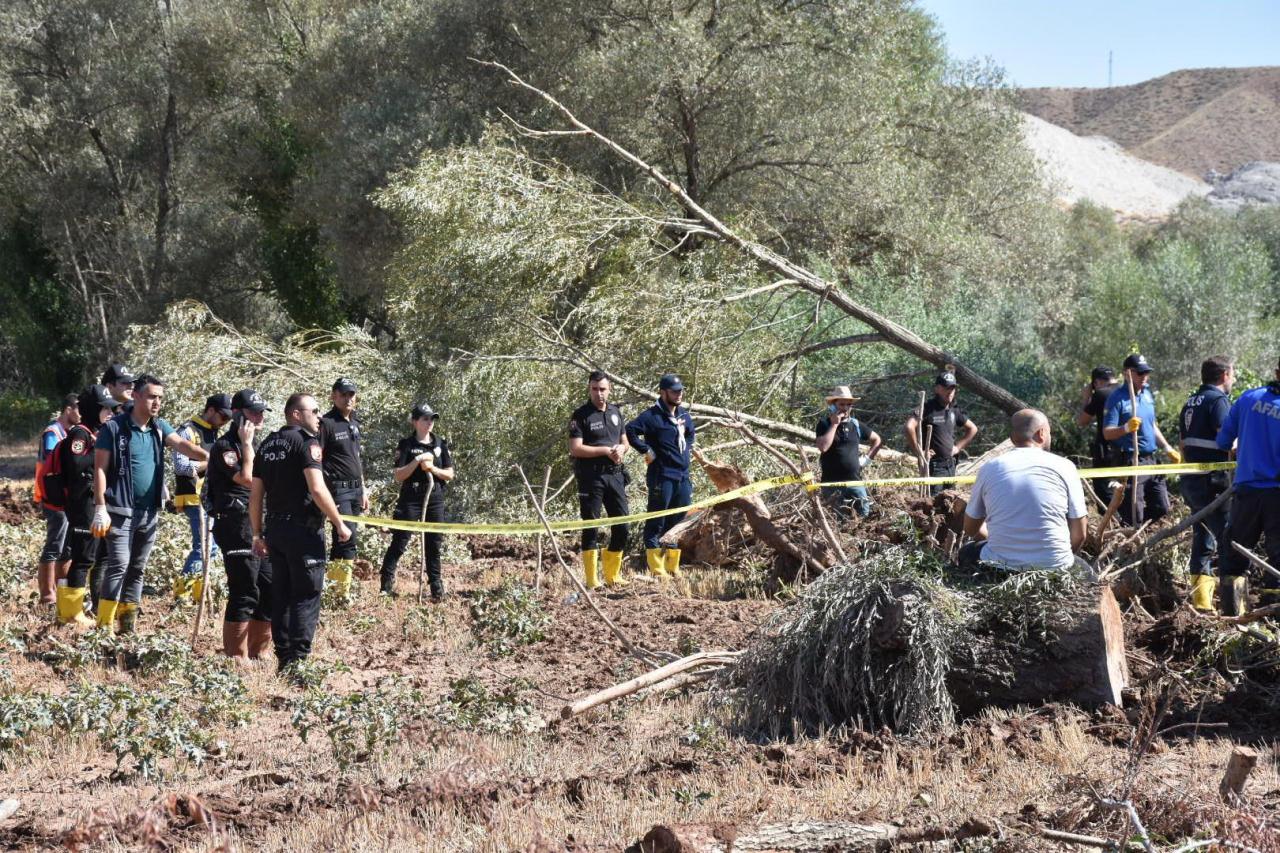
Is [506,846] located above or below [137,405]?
below

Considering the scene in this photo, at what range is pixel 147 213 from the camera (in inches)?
1230

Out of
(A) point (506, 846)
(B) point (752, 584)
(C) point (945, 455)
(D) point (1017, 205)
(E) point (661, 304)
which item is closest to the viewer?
(A) point (506, 846)

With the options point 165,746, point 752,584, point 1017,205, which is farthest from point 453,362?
point 1017,205

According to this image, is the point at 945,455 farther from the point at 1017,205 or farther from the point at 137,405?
the point at 1017,205

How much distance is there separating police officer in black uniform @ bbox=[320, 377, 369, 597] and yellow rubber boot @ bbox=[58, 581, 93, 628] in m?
1.71

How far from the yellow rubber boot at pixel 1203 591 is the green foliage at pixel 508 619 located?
4.12 metres

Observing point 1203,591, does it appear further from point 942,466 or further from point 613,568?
point 613,568

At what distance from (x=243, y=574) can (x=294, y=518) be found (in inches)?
31.9

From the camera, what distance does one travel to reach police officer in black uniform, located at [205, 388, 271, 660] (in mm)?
7801

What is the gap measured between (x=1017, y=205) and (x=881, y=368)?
905 centimetres

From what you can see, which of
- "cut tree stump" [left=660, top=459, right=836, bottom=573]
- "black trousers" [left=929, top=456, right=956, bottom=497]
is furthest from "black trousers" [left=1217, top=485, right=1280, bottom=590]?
"black trousers" [left=929, top=456, right=956, bottom=497]

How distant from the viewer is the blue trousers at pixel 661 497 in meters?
10.4

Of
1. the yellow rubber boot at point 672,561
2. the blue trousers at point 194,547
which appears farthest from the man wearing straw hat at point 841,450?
the blue trousers at point 194,547

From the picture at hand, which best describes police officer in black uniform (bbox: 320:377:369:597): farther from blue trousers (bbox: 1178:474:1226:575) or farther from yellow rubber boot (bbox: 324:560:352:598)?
blue trousers (bbox: 1178:474:1226:575)
